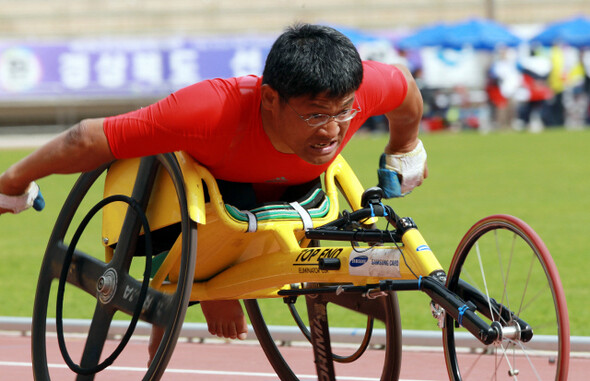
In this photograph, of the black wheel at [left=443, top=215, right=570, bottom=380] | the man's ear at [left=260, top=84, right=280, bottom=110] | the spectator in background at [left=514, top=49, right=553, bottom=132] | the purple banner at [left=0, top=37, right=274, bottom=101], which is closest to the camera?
the black wheel at [left=443, top=215, right=570, bottom=380]

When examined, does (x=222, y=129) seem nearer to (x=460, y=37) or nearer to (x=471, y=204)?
(x=471, y=204)

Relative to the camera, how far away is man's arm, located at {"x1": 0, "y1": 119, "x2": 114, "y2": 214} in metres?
3.69

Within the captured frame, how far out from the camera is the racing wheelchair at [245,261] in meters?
3.69

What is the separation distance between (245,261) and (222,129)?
71cm

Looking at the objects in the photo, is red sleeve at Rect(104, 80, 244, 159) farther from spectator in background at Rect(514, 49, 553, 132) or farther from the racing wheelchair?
spectator in background at Rect(514, 49, 553, 132)

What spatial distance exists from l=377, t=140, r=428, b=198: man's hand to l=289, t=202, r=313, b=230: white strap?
0.44m

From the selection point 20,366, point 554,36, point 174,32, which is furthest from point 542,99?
point 20,366

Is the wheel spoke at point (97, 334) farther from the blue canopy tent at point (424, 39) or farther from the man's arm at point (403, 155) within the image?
the blue canopy tent at point (424, 39)

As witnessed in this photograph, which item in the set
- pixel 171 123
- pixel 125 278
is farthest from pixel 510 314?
pixel 125 278

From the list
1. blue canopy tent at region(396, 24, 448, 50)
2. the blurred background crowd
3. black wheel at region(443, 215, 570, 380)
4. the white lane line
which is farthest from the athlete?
blue canopy tent at region(396, 24, 448, 50)

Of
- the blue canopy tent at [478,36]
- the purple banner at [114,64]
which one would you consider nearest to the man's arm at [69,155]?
the purple banner at [114,64]

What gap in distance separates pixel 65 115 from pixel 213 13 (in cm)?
873

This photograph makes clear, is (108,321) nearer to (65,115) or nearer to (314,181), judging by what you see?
(314,181)

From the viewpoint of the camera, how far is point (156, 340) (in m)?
4.25
